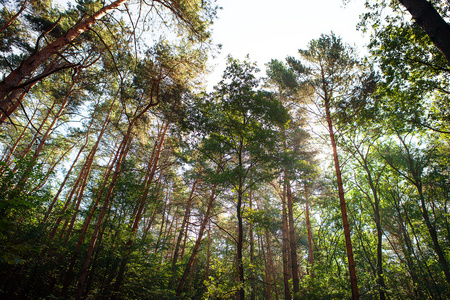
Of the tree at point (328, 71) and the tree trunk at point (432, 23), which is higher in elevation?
the tree at point (328, 71)

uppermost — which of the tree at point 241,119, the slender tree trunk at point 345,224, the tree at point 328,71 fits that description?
the tree at point 328,71

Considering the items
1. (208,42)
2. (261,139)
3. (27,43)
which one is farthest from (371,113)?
(27,43)

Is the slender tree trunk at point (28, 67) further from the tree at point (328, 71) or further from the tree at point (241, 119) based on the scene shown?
the tree at point (328, 71)

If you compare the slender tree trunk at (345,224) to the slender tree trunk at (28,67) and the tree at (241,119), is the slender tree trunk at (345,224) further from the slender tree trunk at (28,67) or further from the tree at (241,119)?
the slender tree trunk at (28,67)

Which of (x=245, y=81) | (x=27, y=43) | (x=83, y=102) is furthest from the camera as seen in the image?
(x=83, y=102)

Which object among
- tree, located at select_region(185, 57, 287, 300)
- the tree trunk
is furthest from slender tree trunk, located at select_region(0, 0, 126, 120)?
the tree trunk

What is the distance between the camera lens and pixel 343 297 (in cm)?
757

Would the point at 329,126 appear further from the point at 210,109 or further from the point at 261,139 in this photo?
the point at 210,109

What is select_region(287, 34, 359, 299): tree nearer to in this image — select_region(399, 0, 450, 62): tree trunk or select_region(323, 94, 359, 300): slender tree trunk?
select_region(323, 94, 359, 300): slender tree trunk

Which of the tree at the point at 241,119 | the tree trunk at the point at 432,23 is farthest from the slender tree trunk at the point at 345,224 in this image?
the tree trunk at the point at 432,23

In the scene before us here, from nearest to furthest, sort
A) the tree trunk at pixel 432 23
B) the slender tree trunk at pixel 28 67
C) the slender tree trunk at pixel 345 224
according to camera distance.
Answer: the slender tree trunk at pixel 28 67 < the tree trunk at pixel 432 23 < the slender tree trunk at pixel 345 224

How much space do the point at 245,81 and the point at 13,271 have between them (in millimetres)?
11249

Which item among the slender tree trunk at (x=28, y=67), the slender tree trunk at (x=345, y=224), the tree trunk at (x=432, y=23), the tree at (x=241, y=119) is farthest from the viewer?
the tree at (x=241, y=119)

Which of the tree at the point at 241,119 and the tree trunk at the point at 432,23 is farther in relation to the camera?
the tree at the point at 241,119
